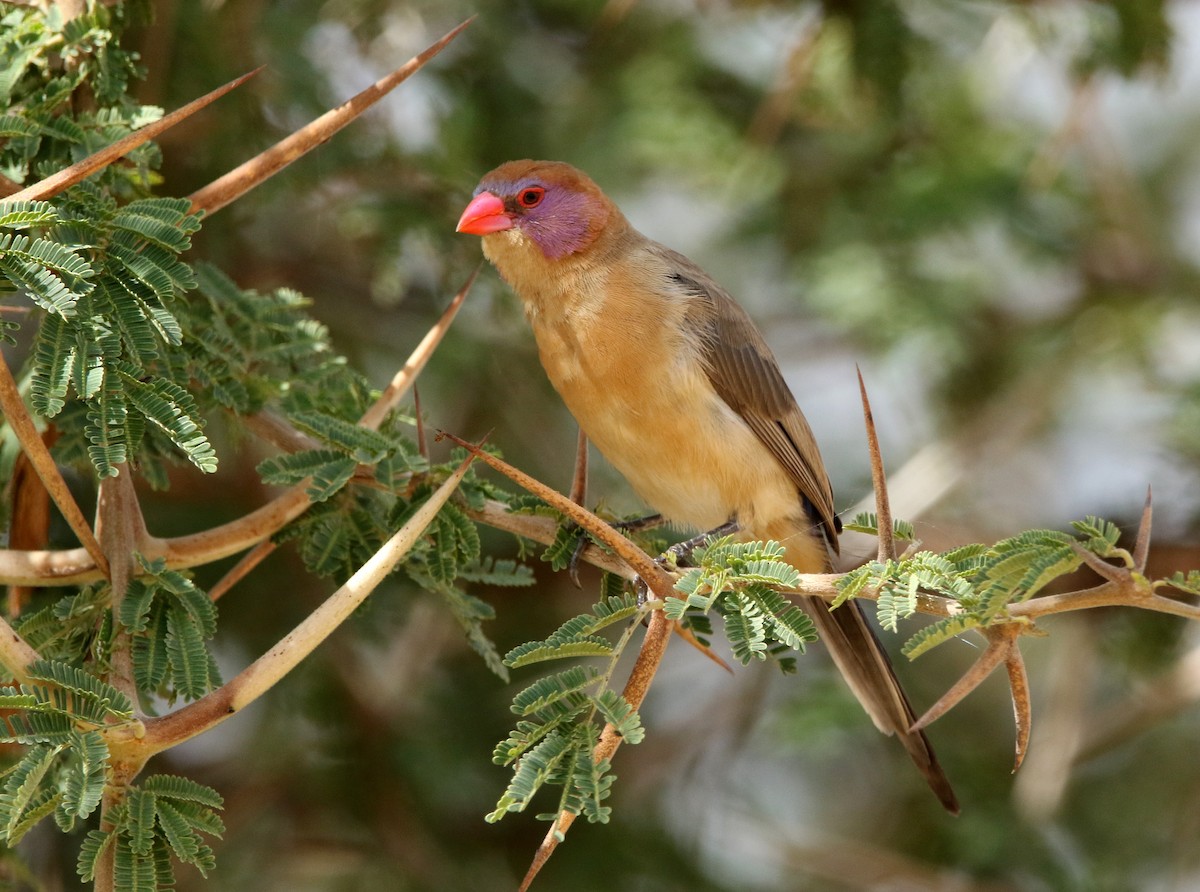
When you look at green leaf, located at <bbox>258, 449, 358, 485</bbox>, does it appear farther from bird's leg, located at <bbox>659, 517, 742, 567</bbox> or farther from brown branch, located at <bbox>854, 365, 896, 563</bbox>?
brown branch, located at <bbox>854, 365, 896, 563</bbox>

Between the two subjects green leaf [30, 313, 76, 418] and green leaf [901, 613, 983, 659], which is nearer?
green leaf [901, 613, 983, 659]

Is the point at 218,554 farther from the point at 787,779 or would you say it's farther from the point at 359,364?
the point at 787,779

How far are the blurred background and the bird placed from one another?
490 millimetres

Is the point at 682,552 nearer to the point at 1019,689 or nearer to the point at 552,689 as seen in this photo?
the point at 552,689

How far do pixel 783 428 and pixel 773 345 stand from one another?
2.51 m

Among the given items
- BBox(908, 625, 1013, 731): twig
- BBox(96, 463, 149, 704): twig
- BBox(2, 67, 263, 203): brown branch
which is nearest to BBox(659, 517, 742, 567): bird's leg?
BBox(908, 625, 1013, 731): twig

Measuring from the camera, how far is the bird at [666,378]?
3701 mm

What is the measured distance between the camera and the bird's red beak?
3.96 m

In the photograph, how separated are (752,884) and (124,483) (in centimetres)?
368

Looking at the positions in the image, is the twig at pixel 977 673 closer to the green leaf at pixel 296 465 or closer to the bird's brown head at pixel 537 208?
the green leaf at pixel 296 465

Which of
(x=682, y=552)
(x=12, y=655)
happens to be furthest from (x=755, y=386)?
(x=12, y=655)

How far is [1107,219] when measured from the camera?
598cm

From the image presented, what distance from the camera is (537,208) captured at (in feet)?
13.2

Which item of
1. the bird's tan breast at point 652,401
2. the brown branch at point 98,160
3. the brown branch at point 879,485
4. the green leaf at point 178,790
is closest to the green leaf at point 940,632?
the brown branch at point 879,485
